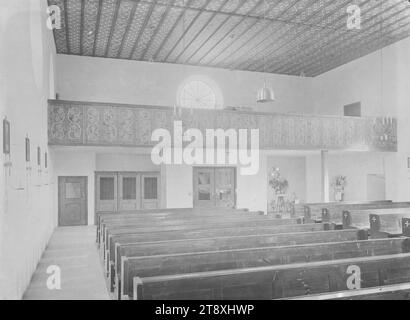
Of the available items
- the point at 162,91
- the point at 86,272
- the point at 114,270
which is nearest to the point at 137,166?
the point at 162,91

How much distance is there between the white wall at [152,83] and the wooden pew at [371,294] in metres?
12.0

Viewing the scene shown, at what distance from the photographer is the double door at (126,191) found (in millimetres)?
14148

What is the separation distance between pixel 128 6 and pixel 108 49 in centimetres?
338

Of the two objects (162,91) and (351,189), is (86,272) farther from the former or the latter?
(351,189)

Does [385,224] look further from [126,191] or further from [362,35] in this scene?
[126,191]

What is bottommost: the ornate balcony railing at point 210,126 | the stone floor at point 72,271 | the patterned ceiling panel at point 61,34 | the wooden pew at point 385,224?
the stone floor at point 72,271

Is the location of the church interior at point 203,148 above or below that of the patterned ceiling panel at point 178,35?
below

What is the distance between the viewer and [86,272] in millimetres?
6797

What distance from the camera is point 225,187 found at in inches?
597

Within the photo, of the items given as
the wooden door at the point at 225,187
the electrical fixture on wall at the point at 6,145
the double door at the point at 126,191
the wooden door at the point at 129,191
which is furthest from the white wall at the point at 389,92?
the electrical fixture on wall at the point at 6,145

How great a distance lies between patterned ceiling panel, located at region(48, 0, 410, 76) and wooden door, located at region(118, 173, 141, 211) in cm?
440

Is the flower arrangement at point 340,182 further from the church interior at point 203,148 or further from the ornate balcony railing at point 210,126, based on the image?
the ornate balcony railing at point 210,126

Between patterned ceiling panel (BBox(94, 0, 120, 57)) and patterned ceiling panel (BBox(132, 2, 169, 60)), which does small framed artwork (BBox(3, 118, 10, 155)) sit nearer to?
patterned ceiling panel (BBox(94, 0, 120, 57))

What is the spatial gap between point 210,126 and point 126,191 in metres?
4.84
